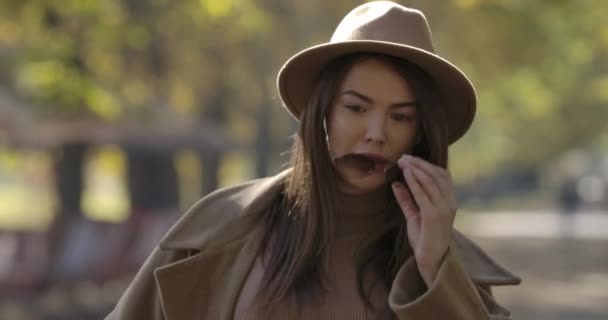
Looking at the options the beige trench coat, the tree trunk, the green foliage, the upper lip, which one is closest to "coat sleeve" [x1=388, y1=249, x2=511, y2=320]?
the beige trench coat

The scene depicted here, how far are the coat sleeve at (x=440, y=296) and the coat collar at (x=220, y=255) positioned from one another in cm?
16

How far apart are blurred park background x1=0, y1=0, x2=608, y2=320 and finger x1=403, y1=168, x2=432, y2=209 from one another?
6.41 meters

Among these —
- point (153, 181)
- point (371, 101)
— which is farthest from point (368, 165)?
point (153, 181)

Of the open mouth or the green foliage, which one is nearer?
the open mouth

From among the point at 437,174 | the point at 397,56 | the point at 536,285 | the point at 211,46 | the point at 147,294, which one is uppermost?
the point at 211,46

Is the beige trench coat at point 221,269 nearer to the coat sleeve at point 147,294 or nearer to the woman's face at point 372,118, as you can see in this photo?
the coat sleeve at point 147,294

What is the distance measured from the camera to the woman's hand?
302 centimetres

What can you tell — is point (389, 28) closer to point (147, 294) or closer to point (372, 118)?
point (372, 118)

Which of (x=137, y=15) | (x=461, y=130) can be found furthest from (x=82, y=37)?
(x=461, y=130)

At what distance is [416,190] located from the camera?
302cm

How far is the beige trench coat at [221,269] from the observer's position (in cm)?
310

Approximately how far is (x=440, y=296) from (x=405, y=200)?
0.77ft

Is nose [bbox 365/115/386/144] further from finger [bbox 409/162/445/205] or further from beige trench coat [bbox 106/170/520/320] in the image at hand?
beige trench coat [bbox 106/170/520/320]

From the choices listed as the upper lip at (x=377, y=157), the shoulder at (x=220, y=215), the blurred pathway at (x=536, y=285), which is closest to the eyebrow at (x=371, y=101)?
the upper lip at (x=377, y=157)
